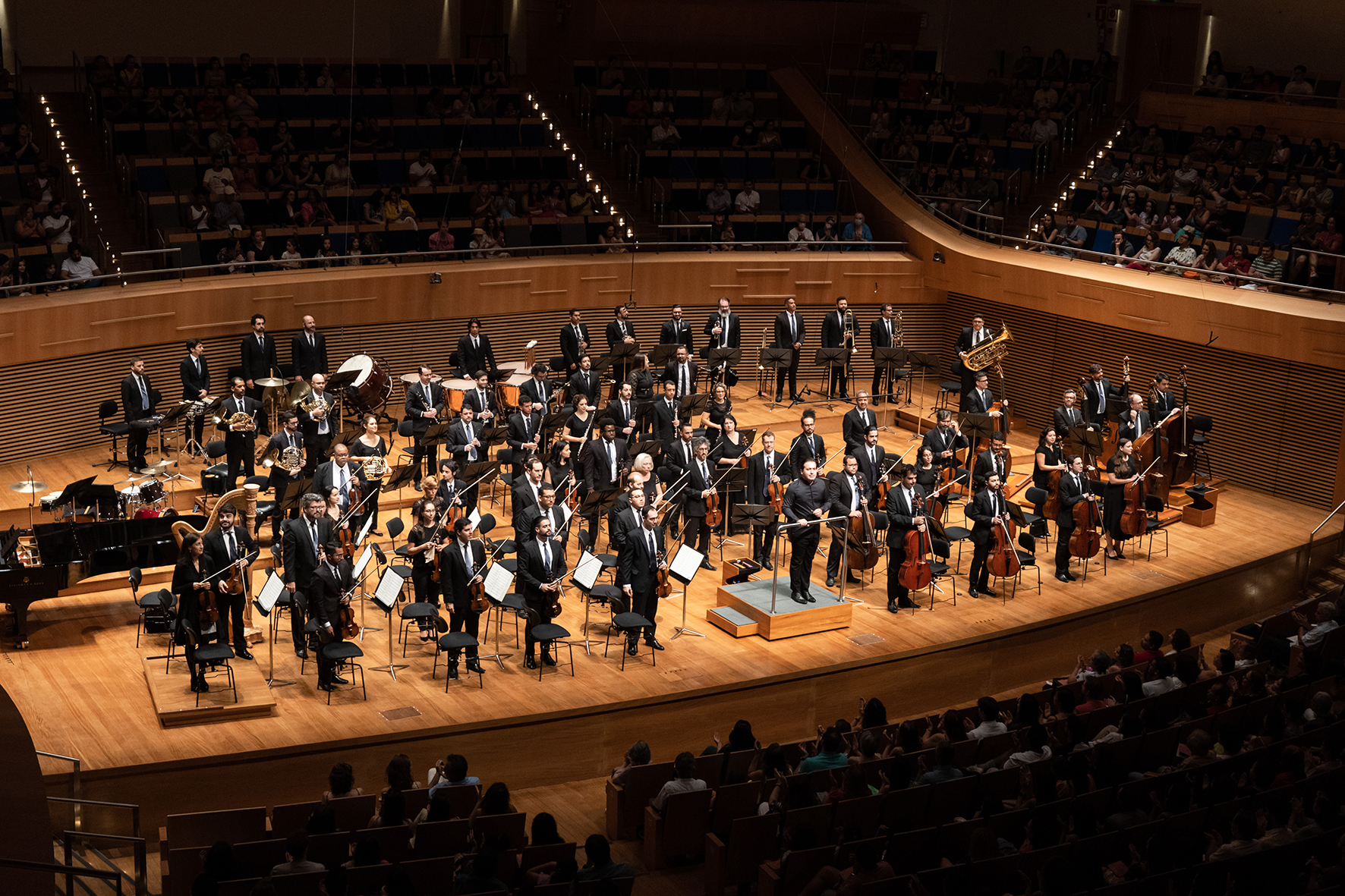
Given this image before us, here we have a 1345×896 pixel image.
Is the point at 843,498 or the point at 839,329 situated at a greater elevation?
the point at 839,329

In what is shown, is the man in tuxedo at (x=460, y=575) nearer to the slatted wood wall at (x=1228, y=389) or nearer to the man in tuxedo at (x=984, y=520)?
the man in tuxedo at (x=984, y=520)

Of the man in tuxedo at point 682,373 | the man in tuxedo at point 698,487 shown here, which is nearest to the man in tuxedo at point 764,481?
the man in tuxedo at point 698,487

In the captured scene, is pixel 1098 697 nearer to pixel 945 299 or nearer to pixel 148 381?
pixel 148 381

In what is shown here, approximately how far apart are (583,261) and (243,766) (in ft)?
30.1

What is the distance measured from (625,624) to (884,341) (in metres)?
7.05

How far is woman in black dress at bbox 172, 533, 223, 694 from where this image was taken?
31.7 feet

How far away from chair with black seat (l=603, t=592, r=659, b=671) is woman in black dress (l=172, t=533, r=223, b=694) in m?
2.74

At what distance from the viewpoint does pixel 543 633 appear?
10.1 meters

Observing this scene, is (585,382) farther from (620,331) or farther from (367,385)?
(367,385)

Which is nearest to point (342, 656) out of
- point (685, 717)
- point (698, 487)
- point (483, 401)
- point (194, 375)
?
point (685, 717)

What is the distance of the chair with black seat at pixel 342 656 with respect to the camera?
9547 millimetres

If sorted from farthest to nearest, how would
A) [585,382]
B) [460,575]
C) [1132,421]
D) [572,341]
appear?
[572,341] < [585,382] < [1132,421] < [460,575]

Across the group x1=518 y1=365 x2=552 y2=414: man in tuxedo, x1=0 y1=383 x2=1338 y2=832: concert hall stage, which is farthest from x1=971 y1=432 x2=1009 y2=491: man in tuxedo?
x1=518 y1=365 x2=552 y2=414: man in tuxedo

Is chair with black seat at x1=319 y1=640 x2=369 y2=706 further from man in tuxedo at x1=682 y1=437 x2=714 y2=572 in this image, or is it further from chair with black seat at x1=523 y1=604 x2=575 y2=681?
man in tuxedo at x1=682 y1=437 x2=714 y2=572
